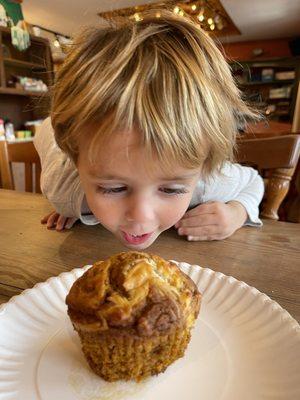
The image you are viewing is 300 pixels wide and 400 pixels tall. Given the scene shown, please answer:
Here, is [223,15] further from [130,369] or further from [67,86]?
[130,369]

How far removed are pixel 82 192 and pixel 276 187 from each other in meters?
0.64

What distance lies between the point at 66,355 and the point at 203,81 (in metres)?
0.45

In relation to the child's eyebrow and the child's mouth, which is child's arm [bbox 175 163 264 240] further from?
the child's eyebrow

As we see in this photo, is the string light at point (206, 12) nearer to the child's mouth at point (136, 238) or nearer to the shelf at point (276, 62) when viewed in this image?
the shelf at point (276, 62)

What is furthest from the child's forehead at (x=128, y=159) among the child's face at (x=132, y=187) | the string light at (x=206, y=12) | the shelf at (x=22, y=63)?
the string light at (x=206, y=12)

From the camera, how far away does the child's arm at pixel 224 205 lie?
76cm

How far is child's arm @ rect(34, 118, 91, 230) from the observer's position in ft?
2.77

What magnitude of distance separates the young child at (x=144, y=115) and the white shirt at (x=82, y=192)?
0.76 ft

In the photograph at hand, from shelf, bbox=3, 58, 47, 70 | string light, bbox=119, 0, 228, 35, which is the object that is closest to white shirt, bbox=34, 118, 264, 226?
shelf, bbox=3, 58, 47, 70

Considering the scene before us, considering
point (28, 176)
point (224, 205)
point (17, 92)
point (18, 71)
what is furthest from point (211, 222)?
point (18, 71)

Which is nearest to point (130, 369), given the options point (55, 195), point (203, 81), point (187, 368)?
point (187, 368)

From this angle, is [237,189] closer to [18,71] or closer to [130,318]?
[130,318]

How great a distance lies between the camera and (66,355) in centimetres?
40

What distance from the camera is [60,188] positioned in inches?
36.0
